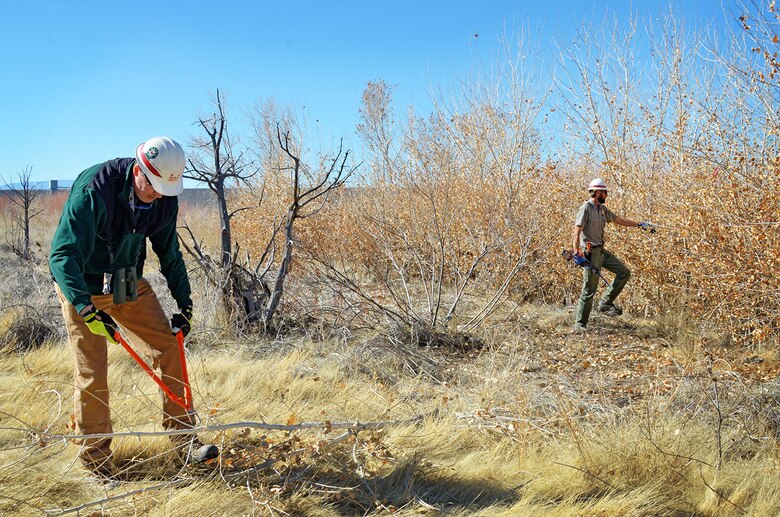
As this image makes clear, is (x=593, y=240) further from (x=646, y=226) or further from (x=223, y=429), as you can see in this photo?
(x=223, y=429)

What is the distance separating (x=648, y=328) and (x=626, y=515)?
4.30m

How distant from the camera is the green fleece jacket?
2764 mm

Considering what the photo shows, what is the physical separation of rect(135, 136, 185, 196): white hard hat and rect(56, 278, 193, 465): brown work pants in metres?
0.59

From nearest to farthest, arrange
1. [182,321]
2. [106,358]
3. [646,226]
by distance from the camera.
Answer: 1. [106,358]
2. [182,321]
3. [646,226]

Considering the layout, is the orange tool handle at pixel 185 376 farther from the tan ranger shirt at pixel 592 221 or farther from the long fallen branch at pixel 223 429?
the tan ranger shirt at pixel 592 221

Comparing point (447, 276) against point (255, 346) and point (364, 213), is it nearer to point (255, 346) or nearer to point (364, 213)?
point (364, 213)

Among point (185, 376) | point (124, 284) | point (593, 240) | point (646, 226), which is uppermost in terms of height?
point (646, 226)

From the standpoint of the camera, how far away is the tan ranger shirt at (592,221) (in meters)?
6.66

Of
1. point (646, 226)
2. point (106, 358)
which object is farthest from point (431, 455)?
point (646, 226)

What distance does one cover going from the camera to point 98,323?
108 inches

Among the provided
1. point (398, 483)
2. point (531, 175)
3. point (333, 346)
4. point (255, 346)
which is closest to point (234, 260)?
point (255, 346)

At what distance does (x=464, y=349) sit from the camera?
589 cm

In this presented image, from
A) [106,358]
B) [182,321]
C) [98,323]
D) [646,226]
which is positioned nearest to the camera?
[98,323]

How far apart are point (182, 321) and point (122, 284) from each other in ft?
1.45
